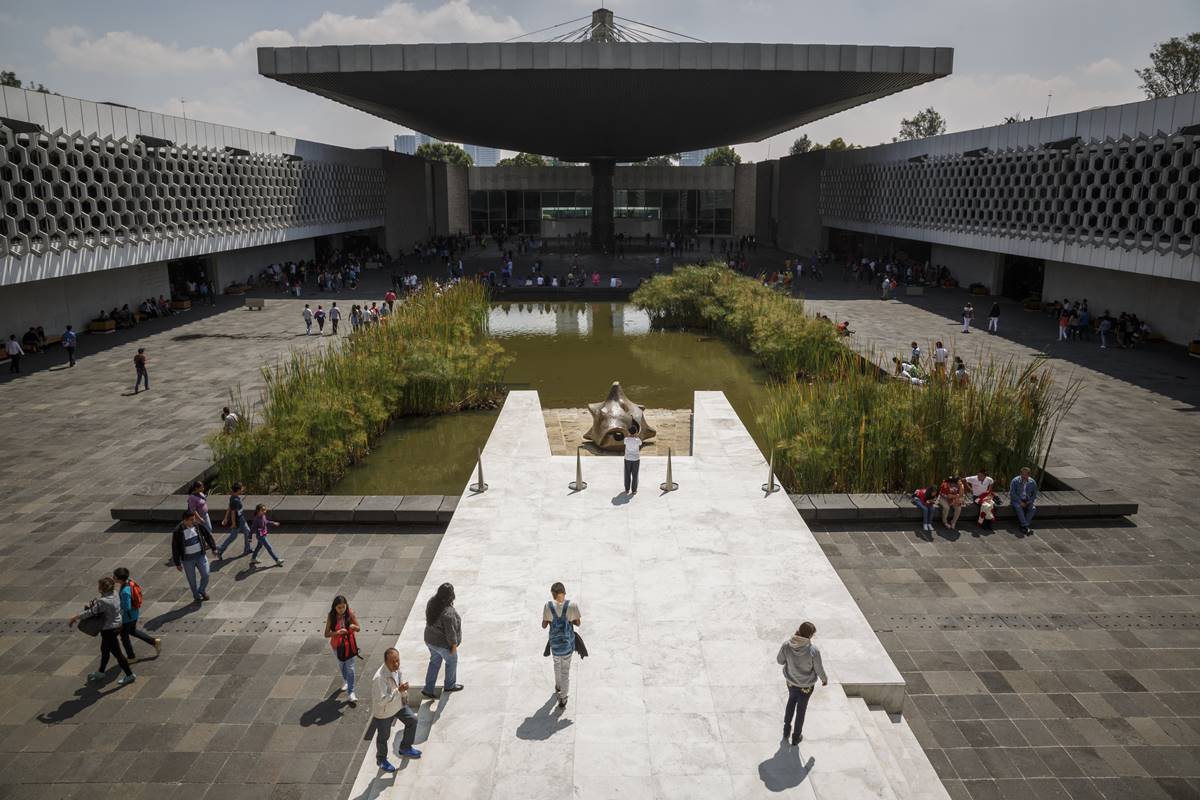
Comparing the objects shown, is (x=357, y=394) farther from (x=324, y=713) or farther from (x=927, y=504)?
(x=927, y=504)

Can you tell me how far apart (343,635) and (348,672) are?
389mm

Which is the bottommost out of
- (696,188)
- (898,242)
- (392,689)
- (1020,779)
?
(1020,779)

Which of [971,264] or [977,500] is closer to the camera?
[977,500]

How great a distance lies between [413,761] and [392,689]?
22.9 inches

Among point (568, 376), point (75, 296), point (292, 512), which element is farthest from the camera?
point (75, 296)

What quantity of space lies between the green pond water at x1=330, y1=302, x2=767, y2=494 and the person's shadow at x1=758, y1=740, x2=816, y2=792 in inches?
321

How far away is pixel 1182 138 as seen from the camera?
71.0 ft

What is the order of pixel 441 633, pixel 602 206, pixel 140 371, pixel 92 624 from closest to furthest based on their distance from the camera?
pixel 441 633
pixel 92 624
pixel 140 371
pixel 602 206

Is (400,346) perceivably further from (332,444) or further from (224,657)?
(224,657)

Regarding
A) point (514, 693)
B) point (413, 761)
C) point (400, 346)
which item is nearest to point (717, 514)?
point (514, 693)

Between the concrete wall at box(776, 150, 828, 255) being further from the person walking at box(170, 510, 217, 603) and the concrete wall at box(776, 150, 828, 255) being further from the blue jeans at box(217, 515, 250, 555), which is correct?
the person walking at box(170, 510, 217, 603)

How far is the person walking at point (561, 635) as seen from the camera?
6801 mm

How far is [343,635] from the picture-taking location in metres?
7.13

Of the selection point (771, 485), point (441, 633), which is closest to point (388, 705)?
point (441, 633)
